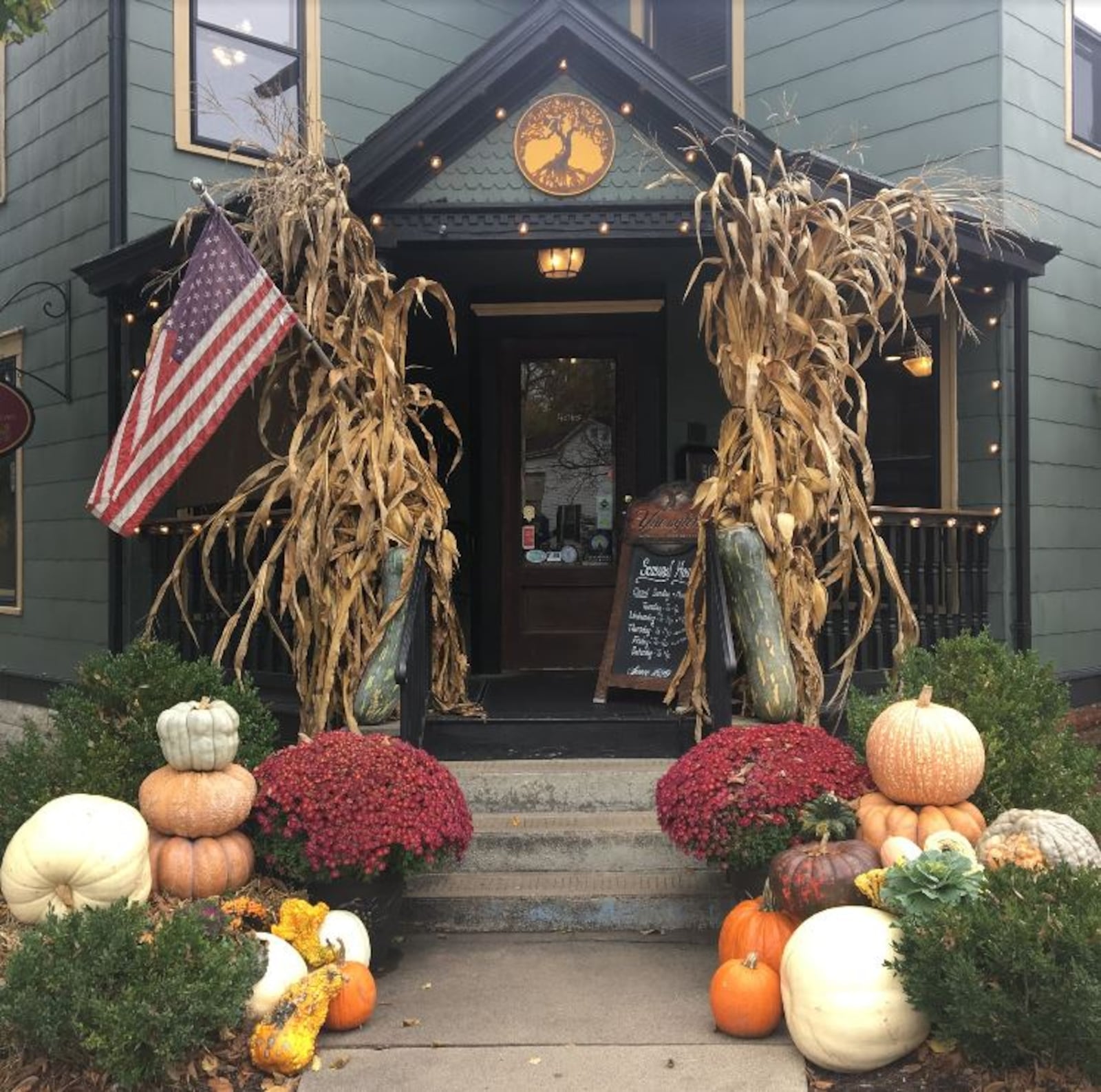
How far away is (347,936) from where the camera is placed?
3.74 m

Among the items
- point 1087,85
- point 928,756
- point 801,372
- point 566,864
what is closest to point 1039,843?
point 928,756

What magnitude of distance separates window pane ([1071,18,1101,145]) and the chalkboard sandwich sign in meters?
4.01

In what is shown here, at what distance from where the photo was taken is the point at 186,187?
7391 mm

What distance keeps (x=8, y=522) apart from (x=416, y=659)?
5.47 metres

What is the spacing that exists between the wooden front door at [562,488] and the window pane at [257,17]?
2.79 meters

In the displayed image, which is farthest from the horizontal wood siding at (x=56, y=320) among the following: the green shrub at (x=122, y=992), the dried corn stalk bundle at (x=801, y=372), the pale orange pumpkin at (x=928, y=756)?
the pale orange pumpkin at (x=928, y=756)

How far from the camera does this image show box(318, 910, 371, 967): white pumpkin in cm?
367

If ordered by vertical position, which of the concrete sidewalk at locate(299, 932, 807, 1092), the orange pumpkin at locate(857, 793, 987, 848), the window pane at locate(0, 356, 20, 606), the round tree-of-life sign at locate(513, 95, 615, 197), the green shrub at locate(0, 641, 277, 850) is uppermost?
the round tree-of-life sign at locate(513, 95, 615, 197)

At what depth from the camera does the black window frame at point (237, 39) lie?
7.35 meters

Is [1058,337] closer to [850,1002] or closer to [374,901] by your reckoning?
[850,1002]

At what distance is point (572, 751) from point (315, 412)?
2.05 meters

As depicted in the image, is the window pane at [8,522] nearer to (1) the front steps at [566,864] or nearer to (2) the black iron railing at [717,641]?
(1) the front steps at [566,864]

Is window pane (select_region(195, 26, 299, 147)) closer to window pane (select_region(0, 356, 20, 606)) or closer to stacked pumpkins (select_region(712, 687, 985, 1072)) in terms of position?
window pane (select_region(0, 356, 20, 606))

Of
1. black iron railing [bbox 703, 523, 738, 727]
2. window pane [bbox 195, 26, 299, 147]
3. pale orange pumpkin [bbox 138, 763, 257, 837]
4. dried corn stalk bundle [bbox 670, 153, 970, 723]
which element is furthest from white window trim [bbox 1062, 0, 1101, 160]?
pale orange pumpkin [bbox 138, 763, 257, 837]
